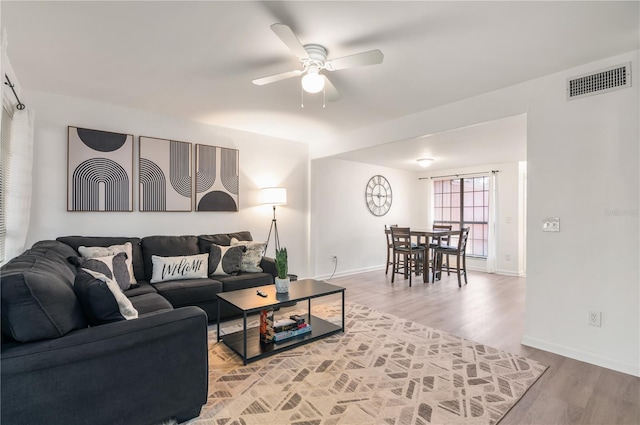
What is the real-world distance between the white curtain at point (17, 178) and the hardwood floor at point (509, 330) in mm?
3469

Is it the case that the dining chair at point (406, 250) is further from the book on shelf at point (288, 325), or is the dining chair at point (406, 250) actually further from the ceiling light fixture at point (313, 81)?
the ceiling light fixture at point (313, 81)

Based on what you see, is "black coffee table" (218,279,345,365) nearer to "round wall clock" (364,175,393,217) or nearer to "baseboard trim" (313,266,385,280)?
"baseboard trim" (313,266,385,280)

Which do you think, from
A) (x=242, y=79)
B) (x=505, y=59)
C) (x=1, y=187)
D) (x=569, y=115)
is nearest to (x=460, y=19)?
(x=505, y=59)

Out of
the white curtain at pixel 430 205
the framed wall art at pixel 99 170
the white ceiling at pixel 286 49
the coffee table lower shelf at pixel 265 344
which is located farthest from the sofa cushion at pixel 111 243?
the white curtain at pixel 430 205

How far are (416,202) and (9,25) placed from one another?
723 cm

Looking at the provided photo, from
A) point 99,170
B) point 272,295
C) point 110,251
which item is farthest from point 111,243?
point 272,295

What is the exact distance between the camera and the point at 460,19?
6.29 ft

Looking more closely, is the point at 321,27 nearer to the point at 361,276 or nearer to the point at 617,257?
the point at 617,257

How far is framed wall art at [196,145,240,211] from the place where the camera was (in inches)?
160

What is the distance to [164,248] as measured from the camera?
3477mm

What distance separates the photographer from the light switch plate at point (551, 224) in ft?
8.70

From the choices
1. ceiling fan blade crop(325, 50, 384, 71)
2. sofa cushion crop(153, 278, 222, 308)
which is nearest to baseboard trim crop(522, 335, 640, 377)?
ceiling fan blade crop(325, 50, 384, 71)

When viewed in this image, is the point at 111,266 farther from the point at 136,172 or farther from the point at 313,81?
the point at 313,81

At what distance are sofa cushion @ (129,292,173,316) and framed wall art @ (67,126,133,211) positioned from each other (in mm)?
1354
